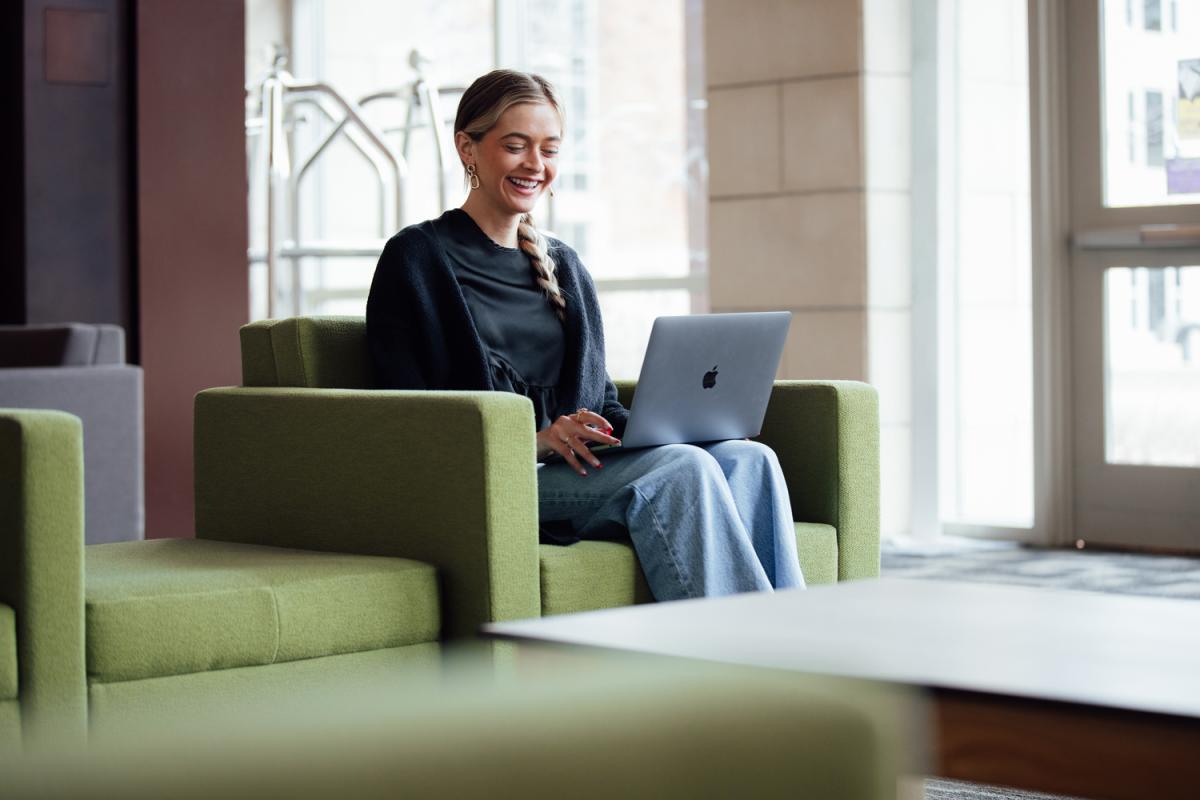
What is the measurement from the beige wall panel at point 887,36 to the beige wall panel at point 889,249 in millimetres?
446

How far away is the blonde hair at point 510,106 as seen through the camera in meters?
3.12

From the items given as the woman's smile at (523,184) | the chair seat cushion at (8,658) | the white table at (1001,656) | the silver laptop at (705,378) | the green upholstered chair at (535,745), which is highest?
the woman's smile at (523,184)

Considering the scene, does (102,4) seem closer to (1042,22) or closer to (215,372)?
(215,372)

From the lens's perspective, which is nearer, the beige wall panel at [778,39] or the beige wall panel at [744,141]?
the beige wall panel at [778,39]

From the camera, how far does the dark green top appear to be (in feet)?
10.0

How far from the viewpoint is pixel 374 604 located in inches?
97.2

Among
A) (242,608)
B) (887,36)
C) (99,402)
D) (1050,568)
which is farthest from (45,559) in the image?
(887,36)

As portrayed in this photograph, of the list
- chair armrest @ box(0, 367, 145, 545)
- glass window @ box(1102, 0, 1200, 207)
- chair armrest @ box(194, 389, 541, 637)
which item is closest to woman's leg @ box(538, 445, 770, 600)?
chair armrest @ box(194, 389, 541, 637)

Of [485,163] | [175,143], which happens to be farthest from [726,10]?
[485,163]

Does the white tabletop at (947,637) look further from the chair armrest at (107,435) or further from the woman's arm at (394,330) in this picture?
the chair armrest at (107,435)

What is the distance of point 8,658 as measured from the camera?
83.3 inches

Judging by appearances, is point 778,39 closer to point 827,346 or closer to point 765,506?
point 827,346

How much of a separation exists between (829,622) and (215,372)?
4.61 metres

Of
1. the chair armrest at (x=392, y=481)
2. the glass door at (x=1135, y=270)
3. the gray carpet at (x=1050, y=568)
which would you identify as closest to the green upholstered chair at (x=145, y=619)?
the chair armrest at (x=392, y=481)
